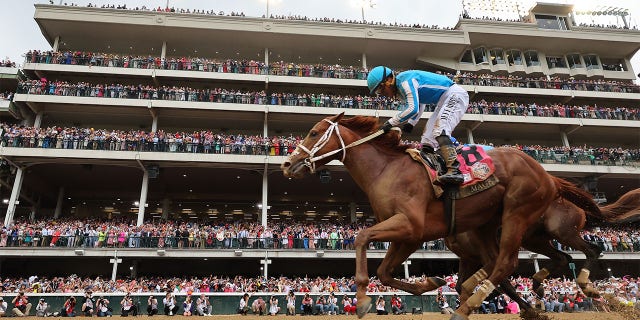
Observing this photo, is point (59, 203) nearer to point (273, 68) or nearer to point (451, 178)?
point (273, 68)

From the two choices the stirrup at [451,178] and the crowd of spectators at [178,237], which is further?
the crowd of spectators at [178,237]

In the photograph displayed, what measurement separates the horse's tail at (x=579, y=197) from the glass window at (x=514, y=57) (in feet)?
114

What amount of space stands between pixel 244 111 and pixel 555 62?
28.5m

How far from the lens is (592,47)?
39.1m

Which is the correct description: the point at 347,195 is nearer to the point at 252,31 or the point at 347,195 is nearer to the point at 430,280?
the point at 252,31

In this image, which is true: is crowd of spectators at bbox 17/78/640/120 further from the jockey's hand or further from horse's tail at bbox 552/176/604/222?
the jockey's hand

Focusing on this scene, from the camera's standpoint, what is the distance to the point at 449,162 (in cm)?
564

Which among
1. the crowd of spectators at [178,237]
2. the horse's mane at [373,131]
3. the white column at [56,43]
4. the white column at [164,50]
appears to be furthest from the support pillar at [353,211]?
the horse's mane at [373,131]

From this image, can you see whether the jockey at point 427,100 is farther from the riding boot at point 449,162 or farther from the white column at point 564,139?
the white column at point 564,139

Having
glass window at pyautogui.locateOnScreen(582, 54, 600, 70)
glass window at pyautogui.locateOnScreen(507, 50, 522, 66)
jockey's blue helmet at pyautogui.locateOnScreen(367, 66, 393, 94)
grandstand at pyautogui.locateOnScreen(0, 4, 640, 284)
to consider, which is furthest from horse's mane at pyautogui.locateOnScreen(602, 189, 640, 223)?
glass window at pyautogui.locateOnScreen(582, 54, 600, 70)

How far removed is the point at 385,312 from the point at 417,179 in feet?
41.4

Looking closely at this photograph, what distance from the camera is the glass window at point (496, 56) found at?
3809cm

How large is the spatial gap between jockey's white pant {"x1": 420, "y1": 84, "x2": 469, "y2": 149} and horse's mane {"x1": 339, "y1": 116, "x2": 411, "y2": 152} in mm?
491

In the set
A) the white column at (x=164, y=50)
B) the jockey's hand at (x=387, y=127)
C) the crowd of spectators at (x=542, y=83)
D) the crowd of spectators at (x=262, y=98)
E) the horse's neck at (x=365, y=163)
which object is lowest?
the horse's neck at (x=365, y=163)
